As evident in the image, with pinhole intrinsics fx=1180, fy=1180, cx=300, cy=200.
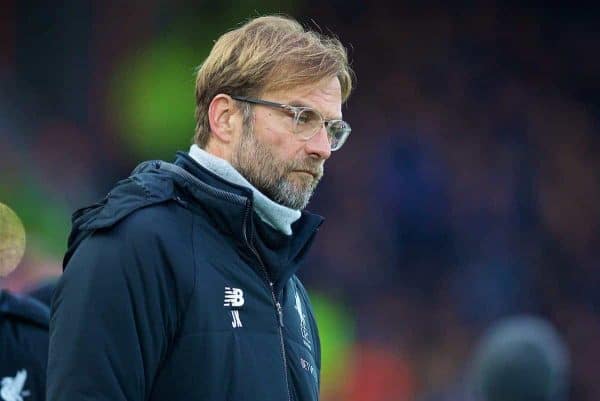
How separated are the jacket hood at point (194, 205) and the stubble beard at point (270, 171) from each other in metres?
0.07

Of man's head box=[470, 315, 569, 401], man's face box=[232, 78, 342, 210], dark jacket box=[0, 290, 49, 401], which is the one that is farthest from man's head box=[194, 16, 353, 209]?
dark jacket box=[0, 290, 49, 401]

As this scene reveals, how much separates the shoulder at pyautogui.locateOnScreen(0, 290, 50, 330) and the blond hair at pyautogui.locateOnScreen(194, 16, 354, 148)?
122 cm

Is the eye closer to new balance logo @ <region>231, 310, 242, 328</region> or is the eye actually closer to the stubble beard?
the stubble beard

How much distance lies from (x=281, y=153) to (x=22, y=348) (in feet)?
4.50

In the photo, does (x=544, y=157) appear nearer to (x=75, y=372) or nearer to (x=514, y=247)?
(x=514, y=247)

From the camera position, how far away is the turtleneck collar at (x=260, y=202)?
7.38 feet

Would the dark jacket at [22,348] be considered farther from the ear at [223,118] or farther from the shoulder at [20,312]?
the ear at [223,118]

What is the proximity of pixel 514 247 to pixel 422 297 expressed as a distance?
70cm

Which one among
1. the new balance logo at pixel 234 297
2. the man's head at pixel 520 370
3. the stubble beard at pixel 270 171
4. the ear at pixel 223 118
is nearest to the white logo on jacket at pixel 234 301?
the new balance logo at pixel 234 297

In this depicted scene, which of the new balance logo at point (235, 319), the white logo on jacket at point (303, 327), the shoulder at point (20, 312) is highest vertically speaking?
the new balance logo at point (235, 319)

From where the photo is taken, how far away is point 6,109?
7.04m

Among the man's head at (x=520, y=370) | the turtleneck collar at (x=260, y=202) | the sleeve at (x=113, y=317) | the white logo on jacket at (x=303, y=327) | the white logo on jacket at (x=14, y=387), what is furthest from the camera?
the white logo on jacket at (x=14, y=387)

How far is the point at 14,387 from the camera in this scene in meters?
3.27

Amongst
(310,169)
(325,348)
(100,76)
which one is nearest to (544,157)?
(325,348)
